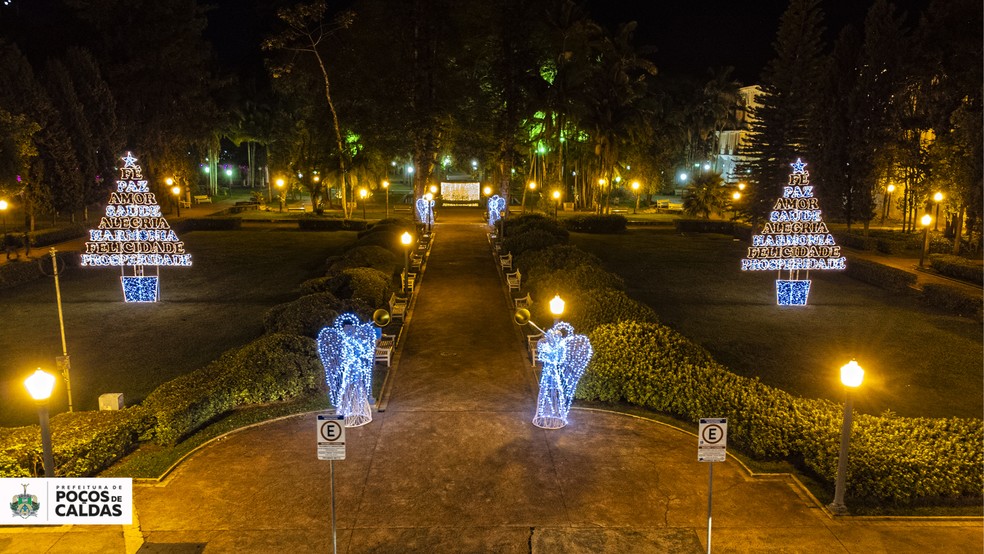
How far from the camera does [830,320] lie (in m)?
21.6

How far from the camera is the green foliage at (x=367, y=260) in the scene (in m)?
25.2

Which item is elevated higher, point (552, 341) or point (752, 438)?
point (552, 341)

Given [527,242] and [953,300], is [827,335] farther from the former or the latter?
[527,242]

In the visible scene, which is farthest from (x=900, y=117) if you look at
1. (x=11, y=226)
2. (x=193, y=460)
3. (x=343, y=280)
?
(x=11, y=226)

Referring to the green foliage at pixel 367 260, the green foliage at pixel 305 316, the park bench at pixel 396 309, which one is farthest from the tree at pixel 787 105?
the green foliage at pixel 305 316

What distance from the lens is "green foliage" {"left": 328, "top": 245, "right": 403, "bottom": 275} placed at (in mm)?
25156

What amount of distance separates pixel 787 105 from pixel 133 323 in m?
40.1

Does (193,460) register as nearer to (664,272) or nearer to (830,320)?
(830,320)

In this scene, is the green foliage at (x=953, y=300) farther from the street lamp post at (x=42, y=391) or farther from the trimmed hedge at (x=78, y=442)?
the street lamp post at (x=42, y=391)

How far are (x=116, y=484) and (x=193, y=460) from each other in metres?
2.79

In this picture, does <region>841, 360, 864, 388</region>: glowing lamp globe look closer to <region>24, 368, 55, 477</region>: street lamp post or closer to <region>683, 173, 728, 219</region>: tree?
<region>24, 368, 55, 477</region>: street lamp post

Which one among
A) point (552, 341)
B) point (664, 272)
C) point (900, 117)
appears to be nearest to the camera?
point (552, 341)

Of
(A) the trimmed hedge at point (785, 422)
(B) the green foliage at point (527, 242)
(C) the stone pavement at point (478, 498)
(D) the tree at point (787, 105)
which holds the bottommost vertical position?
(C) the stone pavement at point (478, 498)

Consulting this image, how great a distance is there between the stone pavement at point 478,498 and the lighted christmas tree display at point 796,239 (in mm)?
13059
